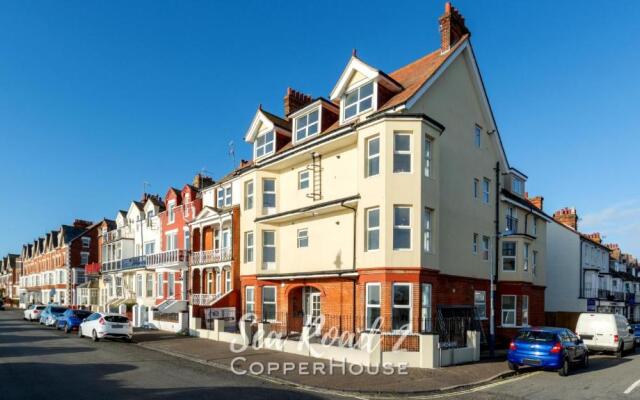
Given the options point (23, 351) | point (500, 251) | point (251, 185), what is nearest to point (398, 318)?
point (500, 251)

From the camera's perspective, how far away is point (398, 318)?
18516 millimetres

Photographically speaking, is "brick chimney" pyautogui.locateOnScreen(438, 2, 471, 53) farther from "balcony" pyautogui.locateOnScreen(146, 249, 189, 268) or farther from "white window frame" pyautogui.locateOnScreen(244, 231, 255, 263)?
"balcony" pyautogui.locateOnScreen(146, 249, 189, 268)

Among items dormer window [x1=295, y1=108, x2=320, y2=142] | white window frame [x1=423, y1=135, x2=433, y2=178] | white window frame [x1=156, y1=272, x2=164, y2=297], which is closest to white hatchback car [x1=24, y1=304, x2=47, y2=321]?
white window frame [x1=156, y1=272, x2=164, y2=297]

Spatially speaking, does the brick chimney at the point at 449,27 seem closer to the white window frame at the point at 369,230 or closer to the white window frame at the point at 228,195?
the white window frame at the point at 369,230

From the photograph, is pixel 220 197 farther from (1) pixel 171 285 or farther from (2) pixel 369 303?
(2) pixel 369 303

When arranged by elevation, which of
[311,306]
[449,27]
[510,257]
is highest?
[449,27]

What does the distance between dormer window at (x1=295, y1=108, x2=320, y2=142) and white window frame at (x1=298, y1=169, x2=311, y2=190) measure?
183cm

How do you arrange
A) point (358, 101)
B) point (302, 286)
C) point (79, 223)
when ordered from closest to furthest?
point (358, 101) < point (302, 286) < point (79, 223)

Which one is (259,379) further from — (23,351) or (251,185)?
(251,185)

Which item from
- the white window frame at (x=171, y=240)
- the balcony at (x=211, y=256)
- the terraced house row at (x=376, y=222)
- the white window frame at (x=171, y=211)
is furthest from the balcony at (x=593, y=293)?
the white window frame at (x=171, y=211)

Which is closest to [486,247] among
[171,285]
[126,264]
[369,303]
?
[369,303]

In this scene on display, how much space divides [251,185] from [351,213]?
831cm

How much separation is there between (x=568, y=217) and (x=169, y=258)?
111ft

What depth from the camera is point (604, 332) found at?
908 inches
